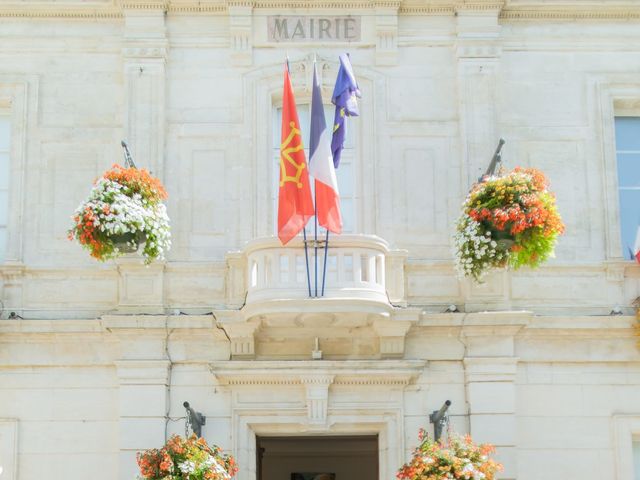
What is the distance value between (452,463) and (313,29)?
559 centimetres

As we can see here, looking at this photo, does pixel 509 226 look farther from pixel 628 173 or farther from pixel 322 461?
pixel 322 461

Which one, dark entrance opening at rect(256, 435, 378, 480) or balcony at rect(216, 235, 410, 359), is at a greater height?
balcony at rect(216, 235, 410, 359)

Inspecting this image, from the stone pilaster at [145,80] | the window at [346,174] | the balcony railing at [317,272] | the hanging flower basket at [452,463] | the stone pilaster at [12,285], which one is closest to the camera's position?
the hanging flower basket at [452,463]

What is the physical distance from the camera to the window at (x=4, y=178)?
49.8ft

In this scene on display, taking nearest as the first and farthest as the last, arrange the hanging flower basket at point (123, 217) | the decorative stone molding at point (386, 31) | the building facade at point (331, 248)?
the hanging flower basket at point (123, 217) < the building facade at point (331, 248) < the decorative stone molding at point (386, 31)

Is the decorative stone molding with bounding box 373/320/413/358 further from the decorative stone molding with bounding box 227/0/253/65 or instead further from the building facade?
the decorative stone molding with bounding box 227/0/253/65

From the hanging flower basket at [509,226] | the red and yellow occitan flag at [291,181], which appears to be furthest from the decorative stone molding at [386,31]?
the hanging flower basket at [509,226]

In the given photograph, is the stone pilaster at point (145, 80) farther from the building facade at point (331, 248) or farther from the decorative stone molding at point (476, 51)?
the decorative stone molding at point (476, 51)

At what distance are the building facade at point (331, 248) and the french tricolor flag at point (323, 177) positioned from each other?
0.26 meters

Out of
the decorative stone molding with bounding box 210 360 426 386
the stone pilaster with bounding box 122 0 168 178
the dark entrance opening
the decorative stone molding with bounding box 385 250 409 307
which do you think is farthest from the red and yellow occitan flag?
the dark entrance opening

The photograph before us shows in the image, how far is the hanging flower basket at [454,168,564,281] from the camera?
13.6 metres

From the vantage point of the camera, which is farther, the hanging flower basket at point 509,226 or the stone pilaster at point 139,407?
the stone pilaster at point 139,407

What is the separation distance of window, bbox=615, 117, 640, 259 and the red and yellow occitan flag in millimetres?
4127

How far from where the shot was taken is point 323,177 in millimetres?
13695
